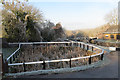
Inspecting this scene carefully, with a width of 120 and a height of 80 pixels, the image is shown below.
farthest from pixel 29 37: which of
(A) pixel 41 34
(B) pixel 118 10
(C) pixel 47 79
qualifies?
(B) pixel 118 10

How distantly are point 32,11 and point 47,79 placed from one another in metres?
21.2

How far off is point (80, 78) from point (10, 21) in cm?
1860

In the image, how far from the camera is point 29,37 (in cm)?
2178

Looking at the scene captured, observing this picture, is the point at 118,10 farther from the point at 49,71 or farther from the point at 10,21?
the point at 49,71

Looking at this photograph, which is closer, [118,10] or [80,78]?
[80,78]

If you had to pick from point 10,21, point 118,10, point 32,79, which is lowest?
point 32,79

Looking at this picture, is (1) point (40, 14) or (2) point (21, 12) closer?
(2) point (21, 12)

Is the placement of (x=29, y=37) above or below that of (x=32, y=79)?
above

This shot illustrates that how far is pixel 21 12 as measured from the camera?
872 inches

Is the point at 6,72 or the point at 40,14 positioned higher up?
the point at 40,14

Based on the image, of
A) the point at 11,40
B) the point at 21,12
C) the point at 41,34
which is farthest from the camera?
the point at 41,34

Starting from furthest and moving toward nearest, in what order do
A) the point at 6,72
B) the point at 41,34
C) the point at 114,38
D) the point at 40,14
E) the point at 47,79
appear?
the point at 114,38
the point at 40,14
the point at 41,34
the point at 6,72
the point at 47,79

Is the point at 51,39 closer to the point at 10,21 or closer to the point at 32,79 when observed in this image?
the point at 10,21

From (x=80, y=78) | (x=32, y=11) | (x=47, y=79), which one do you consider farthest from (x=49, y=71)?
(x=32, y=11)
